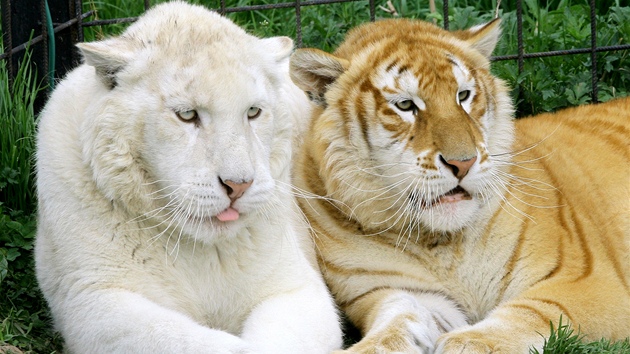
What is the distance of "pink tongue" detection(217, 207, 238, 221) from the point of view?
3266mm

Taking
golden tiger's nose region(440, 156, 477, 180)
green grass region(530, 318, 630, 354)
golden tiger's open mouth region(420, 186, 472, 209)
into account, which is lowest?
green grass region(530, 318, 630, 354)

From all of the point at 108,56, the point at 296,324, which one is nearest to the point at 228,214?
the point at 296,324

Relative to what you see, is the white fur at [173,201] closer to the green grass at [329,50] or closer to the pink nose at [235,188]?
the pink nose at [235,188]

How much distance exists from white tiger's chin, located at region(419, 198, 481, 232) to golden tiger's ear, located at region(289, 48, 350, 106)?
2.11ft

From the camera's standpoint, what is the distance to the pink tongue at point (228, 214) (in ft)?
10.7

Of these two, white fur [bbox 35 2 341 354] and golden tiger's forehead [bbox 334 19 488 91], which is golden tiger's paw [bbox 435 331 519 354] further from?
golden tiger's forehead [bbox 334 19 488 91]

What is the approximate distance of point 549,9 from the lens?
644 centimetres

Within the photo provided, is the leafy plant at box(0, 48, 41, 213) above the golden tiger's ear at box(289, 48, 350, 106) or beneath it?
beneath

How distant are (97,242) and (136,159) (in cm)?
32

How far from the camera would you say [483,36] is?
419cm

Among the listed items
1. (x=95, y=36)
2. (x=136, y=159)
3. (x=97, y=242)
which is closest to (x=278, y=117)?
(x=136, y=159)

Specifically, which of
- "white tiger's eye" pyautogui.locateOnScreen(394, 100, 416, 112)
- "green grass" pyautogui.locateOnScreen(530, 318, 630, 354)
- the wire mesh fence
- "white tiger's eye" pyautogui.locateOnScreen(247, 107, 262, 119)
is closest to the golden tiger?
"white tiger's eye" pyautogui.locateOnScreen(394, 100, 416, 112)

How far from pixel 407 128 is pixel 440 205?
1.03 ft

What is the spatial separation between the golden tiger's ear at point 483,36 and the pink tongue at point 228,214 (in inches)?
55.8
